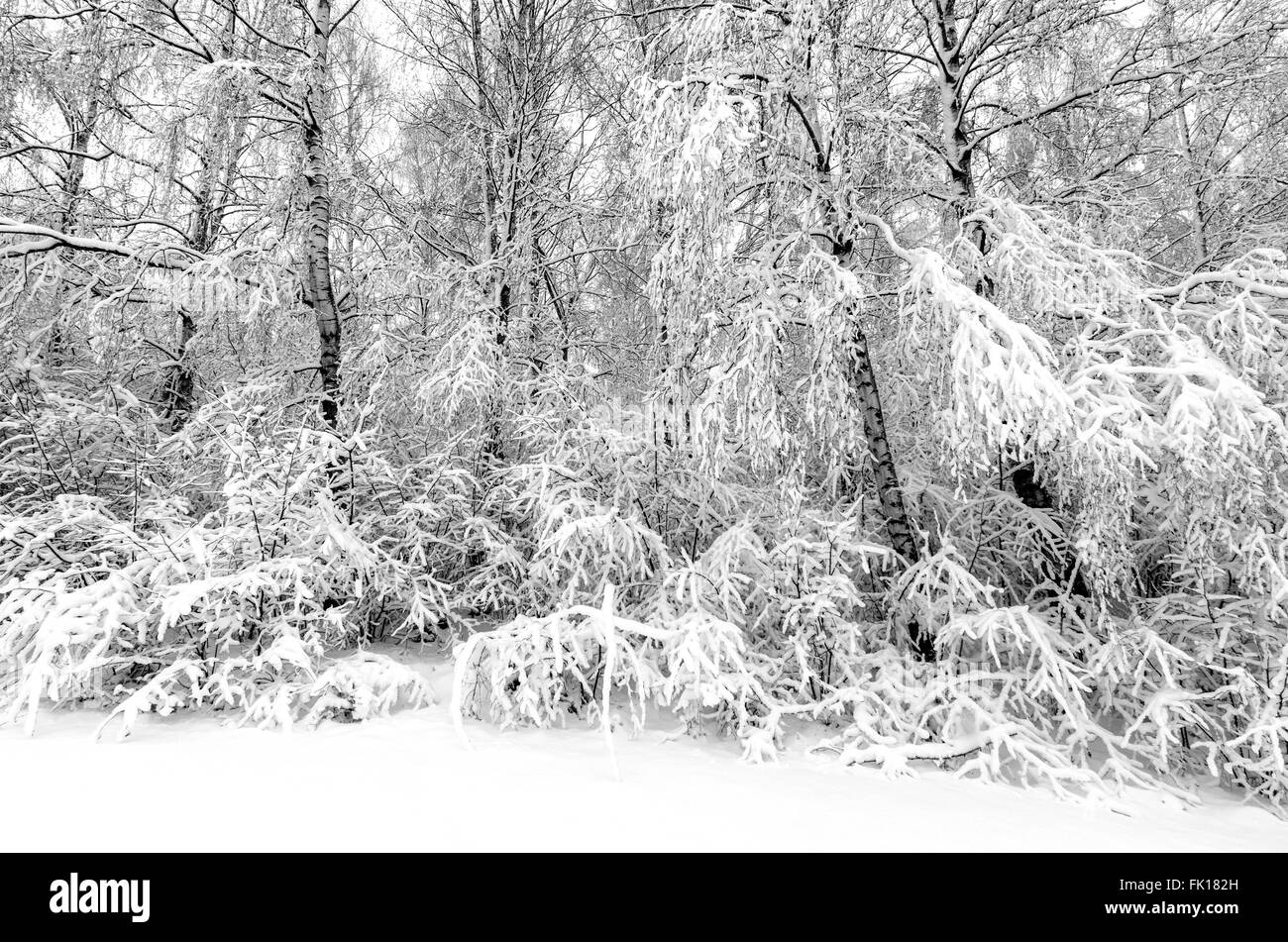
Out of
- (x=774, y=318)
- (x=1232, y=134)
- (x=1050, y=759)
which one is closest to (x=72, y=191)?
(x=774, y=318)

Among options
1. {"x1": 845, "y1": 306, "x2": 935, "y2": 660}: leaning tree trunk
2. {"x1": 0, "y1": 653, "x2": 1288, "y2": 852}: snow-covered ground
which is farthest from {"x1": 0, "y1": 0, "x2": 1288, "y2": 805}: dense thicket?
{"x1": 0, "y1": 653, "x2": 1288, "y2": 852}: snow-covered ground

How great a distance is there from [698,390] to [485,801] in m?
3.18

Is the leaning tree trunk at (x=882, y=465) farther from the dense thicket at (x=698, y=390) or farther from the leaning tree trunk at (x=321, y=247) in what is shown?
the leaning tree trunk at (x=321, y=247)

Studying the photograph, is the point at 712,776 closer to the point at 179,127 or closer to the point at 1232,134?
the point at 179,127

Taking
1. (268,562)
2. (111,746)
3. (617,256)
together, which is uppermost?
(617,256)

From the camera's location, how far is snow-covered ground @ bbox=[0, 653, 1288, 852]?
2.11 metres

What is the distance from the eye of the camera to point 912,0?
5.07 meters

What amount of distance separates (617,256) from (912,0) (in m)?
4.00

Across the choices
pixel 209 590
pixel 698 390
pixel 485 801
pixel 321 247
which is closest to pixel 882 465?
pixel 698 390

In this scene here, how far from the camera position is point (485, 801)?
95.0 inches

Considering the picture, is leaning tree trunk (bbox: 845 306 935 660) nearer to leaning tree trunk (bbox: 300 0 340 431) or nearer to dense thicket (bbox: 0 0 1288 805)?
dense thicket (bbox: 0 0 1288 805)

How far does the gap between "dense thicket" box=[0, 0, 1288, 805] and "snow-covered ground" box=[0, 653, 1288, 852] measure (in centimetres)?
25
